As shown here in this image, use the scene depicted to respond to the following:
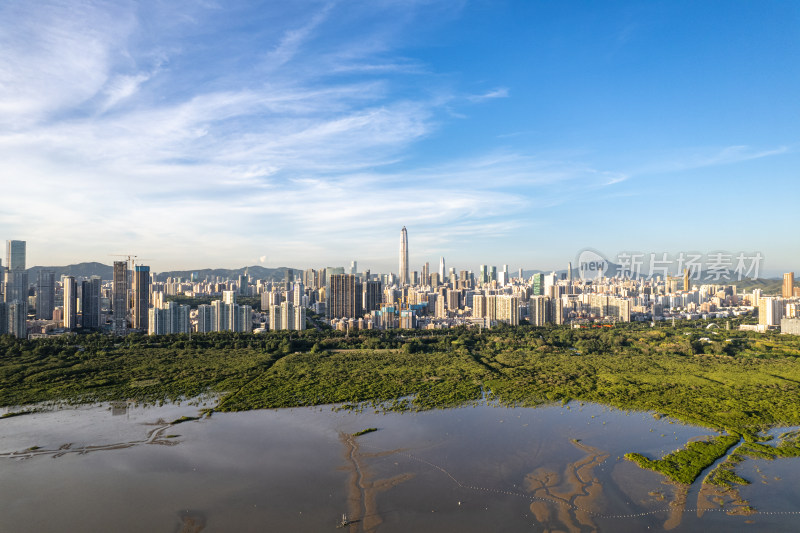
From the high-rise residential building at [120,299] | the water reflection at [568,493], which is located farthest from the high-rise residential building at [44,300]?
the water reflection at [568,493]

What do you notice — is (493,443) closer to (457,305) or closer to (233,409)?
(233,409)

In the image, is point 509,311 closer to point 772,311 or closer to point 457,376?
point 772,311

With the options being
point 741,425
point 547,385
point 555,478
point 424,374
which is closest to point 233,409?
point 424,374

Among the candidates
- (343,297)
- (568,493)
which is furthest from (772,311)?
(568,493)

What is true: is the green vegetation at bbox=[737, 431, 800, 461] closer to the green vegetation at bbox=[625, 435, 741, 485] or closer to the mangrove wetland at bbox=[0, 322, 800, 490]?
the mangrove wetland at bbox=[0, 322, 800, 490]

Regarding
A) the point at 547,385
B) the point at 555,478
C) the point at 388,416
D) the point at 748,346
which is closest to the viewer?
the point at 555,478

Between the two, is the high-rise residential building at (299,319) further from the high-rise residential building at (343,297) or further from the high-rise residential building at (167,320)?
the high-rise residential building at (343,297)
